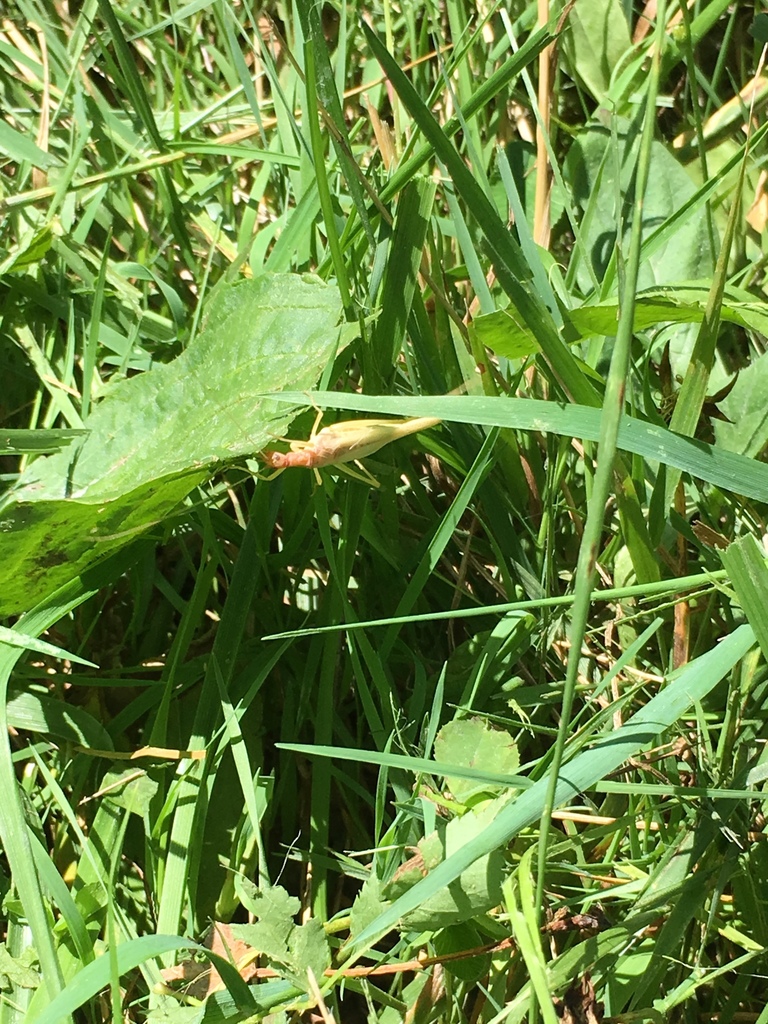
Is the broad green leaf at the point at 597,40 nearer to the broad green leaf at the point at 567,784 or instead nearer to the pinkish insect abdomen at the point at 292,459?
the pinkish insect abdomen at the point at 292,459

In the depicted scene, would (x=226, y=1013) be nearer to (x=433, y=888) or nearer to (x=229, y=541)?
(x=433, y=888)

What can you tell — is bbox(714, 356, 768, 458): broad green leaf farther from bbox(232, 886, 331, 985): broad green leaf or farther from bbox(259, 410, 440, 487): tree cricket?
bbox(232, 886, 331, 985): broad green leaf

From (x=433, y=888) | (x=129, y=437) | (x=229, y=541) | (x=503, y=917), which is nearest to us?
(x=433, y=888)

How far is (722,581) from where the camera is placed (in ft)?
4.41

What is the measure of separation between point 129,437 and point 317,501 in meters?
0.34

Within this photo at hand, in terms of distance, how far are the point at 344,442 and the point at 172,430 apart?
12.4 inches

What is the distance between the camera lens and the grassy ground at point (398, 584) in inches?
48.1

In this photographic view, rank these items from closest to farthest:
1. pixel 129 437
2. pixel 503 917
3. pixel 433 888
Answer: pixel 433 888 < pixel 503 917 < pixel 129 437

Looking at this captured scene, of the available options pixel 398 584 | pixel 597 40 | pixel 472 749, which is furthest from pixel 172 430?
pixel 597 40

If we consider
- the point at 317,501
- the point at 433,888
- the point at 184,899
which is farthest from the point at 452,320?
the point at 184,899

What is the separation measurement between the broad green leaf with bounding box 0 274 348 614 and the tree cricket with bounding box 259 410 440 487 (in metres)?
0.06

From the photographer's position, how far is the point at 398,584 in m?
1.53

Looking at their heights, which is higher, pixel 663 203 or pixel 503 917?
pixel 663 203

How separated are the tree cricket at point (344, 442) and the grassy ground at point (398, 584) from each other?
13mm
